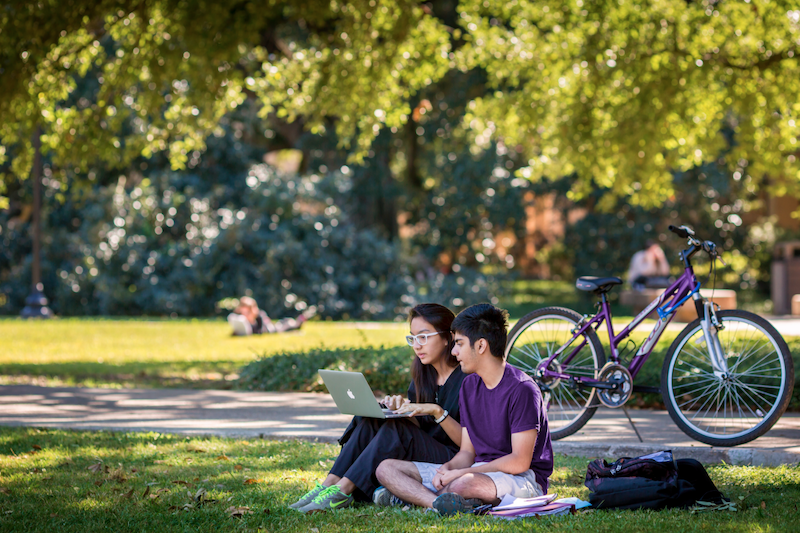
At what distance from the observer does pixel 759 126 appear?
1352 cm

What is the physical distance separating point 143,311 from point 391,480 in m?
17.4

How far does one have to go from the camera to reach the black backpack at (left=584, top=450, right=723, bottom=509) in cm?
443

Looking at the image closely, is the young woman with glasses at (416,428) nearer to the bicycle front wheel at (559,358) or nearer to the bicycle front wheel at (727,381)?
the bicycle front wheel at (559,358)

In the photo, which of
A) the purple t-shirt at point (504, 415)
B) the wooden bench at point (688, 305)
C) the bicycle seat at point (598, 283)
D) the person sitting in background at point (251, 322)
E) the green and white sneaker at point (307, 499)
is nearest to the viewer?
the purple t-shirt at point (504, 415)

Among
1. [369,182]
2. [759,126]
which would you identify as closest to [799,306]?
[759,126]

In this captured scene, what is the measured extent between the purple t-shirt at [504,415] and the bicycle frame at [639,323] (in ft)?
5.74

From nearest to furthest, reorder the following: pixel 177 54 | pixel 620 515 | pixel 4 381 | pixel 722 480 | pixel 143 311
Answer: pixel 620 515
pixel 722 480
pixel 4 381
pixel 177 54
pixel 143 311

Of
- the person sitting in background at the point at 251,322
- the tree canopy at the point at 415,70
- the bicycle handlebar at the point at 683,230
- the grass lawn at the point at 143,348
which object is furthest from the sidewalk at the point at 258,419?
the person sitting in background at the point at 251,322

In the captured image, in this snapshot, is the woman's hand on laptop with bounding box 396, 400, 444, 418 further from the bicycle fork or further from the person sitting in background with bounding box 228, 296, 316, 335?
the person sitting in background with bounding box 228, 296, 316, 335

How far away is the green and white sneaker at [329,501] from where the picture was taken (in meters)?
4.39

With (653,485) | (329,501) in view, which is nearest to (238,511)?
(329,501)

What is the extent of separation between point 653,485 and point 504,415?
2.99 feet

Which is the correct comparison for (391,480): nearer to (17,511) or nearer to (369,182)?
(17,511)

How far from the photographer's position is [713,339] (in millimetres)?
5773
